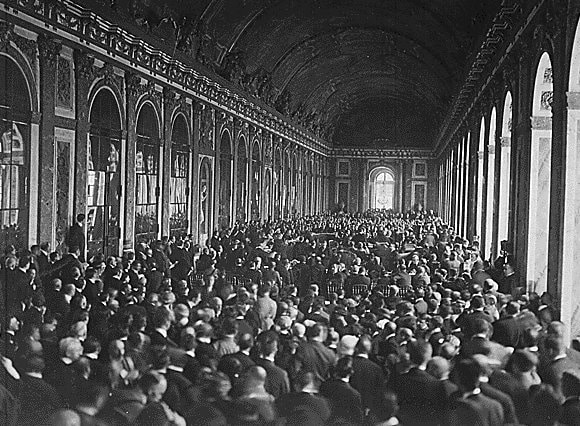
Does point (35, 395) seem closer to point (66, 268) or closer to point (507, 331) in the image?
point (507, 331)

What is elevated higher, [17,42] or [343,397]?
[17,42]

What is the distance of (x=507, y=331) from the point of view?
387 inches

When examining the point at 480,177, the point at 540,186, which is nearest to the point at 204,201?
the point at 480,177

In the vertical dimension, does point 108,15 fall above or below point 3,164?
above

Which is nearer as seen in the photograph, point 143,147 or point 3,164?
point 3,164

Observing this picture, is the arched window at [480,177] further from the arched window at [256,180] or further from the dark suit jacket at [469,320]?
the dark suit jacket at [469,320]

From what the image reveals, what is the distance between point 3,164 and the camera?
1488cm

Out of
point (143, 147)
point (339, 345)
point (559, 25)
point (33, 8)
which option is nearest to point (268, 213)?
point (143, 147)

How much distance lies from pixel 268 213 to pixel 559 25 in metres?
29.2

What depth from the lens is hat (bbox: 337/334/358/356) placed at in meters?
8.37

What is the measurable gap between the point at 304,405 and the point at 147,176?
1746 cm

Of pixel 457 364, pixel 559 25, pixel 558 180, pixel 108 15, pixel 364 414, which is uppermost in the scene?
pixel 108 15

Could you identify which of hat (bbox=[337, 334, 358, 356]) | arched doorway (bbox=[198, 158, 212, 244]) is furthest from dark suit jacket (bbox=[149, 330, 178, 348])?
arched doorway (bbox=[198, 158, 212, 244])

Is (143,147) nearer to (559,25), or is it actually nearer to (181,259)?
(181,259)
